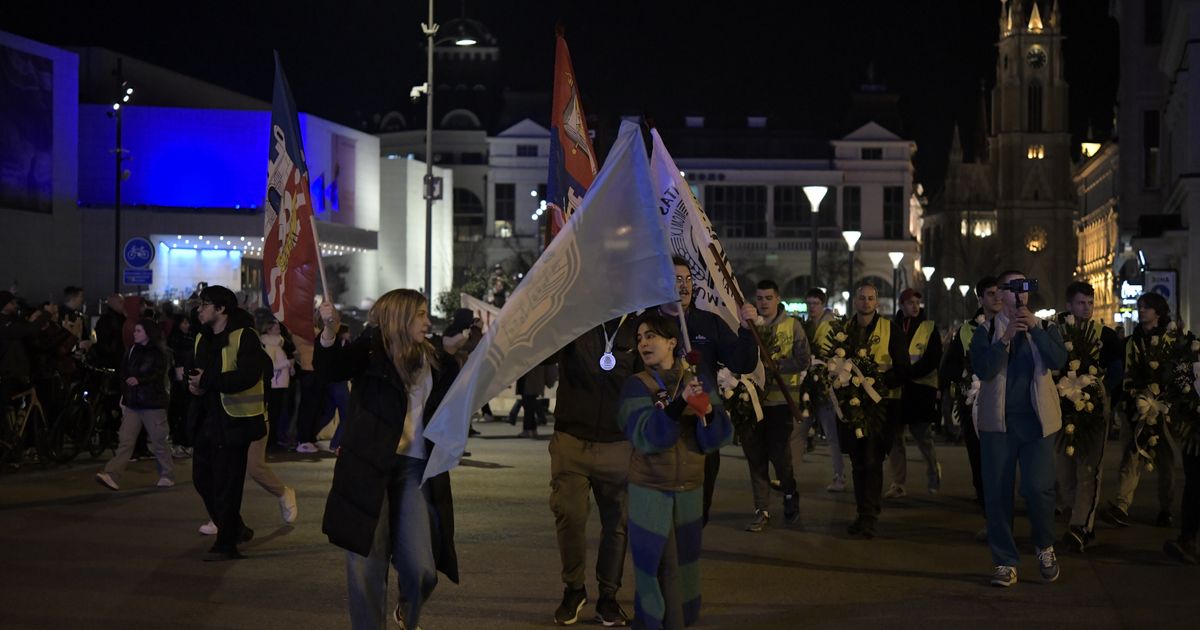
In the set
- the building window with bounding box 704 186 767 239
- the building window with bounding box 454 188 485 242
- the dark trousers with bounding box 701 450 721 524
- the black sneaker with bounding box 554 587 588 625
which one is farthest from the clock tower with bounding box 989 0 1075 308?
the black sneaker with bounding box 554 587 588 625

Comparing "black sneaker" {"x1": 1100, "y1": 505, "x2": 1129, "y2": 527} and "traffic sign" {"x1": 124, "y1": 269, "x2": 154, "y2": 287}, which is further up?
"traffic sign" {"x1": 124, "y1": 269, "x2": 154, "y2": 287}

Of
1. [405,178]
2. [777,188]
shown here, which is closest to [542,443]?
[405,178]

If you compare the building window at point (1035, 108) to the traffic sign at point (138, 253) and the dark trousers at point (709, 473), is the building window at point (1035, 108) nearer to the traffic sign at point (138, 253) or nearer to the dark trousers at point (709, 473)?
the traffic sign at point (138, 253)

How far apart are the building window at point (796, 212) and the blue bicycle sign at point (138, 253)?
243 feet

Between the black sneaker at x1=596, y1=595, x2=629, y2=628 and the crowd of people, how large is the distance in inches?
0.5

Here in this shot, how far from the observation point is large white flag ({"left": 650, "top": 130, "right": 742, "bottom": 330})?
32.0ft

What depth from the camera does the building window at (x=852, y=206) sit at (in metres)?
104

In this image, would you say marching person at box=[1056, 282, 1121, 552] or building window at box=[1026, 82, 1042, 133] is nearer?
marching person at box=[1056, 282, 1121, 552]

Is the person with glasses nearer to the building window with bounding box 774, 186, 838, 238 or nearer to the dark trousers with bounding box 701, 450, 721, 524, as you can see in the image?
the dark trousers with bounding box 701, 450, 721, 524

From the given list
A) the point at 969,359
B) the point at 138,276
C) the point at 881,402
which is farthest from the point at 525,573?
the point at 138,276

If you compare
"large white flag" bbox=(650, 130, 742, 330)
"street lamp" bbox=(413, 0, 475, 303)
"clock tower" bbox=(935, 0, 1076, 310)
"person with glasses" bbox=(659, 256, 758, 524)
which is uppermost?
"clock tower" bbox=(935, 0, 1076, 310)

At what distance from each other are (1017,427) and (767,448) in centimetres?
326

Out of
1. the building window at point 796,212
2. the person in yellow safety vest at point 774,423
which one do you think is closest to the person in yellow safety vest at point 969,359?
the person in yellow safety vest at point 774,423

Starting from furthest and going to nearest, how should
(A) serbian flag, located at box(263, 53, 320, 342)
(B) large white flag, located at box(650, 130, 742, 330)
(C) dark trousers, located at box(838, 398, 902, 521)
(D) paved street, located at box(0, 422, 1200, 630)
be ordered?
(C) dark trousers, located at box(838, 398, 902, 521)
(A) serbian flag, located at box(263, 53, 320, 342)
(B) large white flag, located at box(650, 130, 742, 330)
(D) paved street, located at box(0, 422, 1200, 630)
